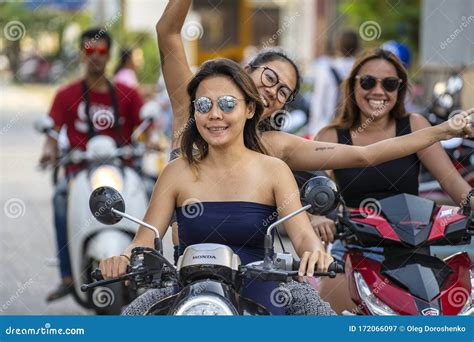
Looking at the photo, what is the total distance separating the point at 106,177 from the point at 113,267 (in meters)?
3.64

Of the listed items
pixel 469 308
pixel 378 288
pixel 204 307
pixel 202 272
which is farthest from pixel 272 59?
pixel 204 307

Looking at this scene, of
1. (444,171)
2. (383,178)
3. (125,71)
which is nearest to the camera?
(444,171)

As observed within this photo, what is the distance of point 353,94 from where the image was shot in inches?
220

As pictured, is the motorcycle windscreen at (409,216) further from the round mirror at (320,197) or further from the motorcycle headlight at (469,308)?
the round mirror at (320,197)

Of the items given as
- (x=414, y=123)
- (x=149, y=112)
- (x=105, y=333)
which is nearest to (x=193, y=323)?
(x=105, y=333)

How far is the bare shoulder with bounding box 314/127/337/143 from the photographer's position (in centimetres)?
553

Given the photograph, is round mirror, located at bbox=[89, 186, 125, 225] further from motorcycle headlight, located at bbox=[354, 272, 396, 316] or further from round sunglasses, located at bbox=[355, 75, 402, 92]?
round sunglasses, located at bbox=[355, 75, 402, 92]

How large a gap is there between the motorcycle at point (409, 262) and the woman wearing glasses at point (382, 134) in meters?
0.59

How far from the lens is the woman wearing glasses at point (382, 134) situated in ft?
17.3

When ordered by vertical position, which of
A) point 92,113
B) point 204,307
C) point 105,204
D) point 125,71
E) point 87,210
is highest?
point 125,71

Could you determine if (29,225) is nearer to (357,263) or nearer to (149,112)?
(149,112)

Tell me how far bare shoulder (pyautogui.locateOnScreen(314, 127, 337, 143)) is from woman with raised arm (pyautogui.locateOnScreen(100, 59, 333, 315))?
1454 mm

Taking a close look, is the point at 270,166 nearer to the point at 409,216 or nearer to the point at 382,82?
the point at 409,216

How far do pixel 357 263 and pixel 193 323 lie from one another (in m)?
1.70
